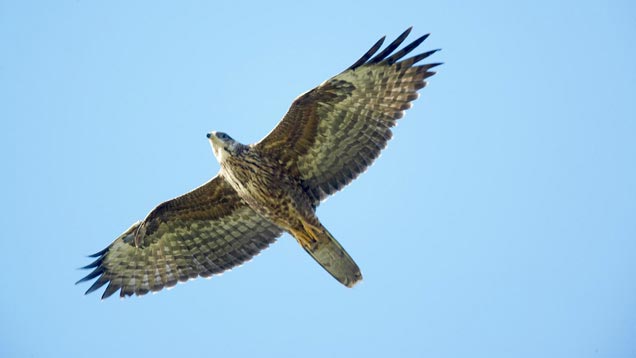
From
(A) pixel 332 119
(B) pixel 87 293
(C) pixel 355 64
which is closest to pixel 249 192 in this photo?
(A) pixel 332 119

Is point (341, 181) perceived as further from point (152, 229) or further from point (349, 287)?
point (152, 229)

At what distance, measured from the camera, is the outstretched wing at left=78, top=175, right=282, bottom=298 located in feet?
40.5

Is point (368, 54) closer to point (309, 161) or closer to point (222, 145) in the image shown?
point (309, 161)

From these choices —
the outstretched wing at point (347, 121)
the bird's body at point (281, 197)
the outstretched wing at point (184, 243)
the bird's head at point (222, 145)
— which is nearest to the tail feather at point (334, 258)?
the bird's body at point (281, 197)

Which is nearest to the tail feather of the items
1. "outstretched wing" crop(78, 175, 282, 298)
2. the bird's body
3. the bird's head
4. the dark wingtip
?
the bird's body

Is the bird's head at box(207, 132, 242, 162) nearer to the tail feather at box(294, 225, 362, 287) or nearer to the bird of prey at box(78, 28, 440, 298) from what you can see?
the bird of prey at box(78, 28, 440, 298)

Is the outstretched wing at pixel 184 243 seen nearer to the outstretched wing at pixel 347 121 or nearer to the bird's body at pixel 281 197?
the bird's body at pixel 281 197

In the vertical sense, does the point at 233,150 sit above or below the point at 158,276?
above

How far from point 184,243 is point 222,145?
1.92m

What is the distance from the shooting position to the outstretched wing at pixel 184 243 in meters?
12.3

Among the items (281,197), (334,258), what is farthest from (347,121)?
(334,258)

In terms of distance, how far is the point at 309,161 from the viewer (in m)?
11.9

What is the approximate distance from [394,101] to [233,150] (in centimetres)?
219

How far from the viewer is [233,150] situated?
11469 millimetres
